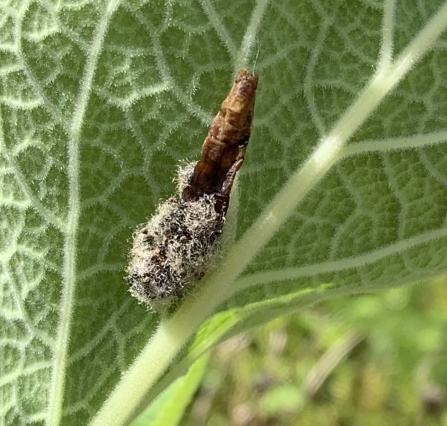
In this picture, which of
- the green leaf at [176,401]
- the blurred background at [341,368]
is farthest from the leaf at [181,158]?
the blurred background at [341,368]

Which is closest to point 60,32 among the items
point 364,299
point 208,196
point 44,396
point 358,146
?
point 208,196

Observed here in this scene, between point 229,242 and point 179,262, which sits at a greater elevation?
point 229,242

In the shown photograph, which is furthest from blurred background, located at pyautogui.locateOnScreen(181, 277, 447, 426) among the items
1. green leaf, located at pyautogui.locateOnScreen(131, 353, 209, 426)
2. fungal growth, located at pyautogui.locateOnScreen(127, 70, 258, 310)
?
fungal growth, located at pyautogui.locateOnScreen(127, 70, 258, 310)

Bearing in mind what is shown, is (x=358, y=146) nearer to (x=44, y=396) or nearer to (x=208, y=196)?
(x=208, y=196)

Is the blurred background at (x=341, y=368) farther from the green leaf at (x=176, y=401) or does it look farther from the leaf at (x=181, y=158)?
the leaf at (x=181, y=158)

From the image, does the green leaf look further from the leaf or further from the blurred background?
the blurred background

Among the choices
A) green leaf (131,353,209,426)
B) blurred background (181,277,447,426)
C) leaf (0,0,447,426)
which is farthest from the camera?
blurred background (181,277,447,426)
